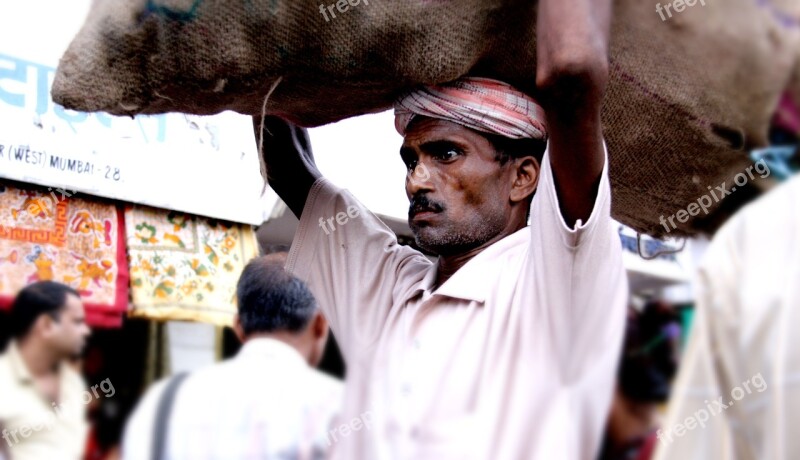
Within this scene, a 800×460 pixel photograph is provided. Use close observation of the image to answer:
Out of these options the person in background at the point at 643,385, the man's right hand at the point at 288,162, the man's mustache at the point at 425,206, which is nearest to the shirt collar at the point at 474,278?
the man's mustache at the point at 425,206

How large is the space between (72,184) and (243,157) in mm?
916

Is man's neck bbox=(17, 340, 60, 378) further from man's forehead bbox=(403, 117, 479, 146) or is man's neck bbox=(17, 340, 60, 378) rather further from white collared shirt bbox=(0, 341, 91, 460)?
man's forehead bbox=(403, 117, 479, 146)

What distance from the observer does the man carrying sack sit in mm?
1302

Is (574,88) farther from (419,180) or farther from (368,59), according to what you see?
(419,180)

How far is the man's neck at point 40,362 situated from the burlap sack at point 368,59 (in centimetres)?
44

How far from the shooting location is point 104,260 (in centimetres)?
378

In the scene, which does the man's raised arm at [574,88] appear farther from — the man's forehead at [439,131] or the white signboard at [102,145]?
the white signboard at [102,145]

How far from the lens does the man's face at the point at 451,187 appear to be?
172cm

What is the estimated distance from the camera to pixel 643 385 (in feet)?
3.85

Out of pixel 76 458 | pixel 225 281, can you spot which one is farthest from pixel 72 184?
pixel 76 458

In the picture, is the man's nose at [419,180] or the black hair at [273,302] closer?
the black hair at [273,302]

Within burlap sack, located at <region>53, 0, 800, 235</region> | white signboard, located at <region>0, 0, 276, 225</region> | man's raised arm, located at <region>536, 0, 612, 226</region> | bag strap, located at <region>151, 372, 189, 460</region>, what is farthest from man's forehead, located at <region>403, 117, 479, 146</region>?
white signboard, located at <region>0, 0, 276, 225</region>

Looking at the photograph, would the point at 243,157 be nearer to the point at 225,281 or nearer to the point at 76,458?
the point at 225,281

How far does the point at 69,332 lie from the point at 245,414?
1.28 ft
